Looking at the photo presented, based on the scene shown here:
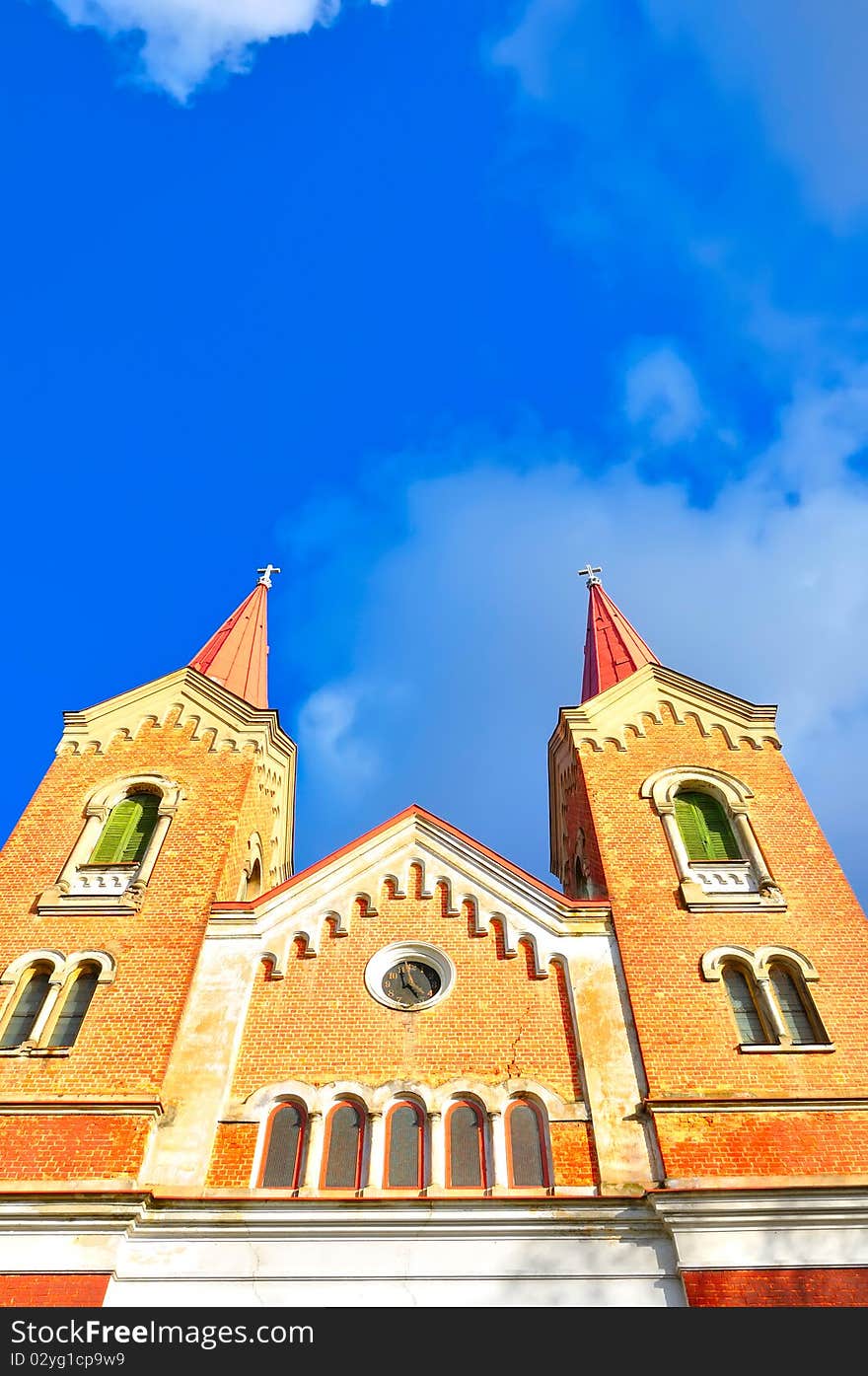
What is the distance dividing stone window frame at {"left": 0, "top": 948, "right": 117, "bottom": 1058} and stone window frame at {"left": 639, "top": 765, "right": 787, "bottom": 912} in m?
8.29

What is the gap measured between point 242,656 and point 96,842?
716 cm

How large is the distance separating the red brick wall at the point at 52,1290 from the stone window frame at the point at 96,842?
16.8ft

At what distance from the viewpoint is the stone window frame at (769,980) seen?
1176cm

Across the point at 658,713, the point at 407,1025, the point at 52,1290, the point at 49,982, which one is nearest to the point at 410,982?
the point at 407,1025

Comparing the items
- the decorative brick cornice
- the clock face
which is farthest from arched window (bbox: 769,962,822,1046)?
the decorative brick cornice

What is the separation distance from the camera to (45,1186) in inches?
399

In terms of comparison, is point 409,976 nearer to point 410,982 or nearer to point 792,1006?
point 410,982

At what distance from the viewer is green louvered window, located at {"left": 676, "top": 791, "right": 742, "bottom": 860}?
15.0 m

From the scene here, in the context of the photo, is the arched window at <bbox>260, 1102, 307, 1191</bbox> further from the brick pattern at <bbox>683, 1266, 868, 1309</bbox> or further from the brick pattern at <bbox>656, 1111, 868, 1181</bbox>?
the brick pattern at <bbox>683, 1266, 868, 1309</bbox>

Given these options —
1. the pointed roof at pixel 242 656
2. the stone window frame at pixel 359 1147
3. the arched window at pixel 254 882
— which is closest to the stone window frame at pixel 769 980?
the stone window frame at pixel 359 1147

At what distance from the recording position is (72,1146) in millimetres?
10758
